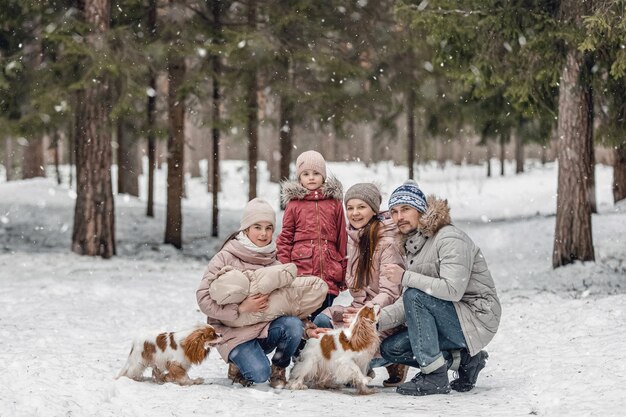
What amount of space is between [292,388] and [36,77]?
35.0 feet

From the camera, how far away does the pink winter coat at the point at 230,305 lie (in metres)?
5.66

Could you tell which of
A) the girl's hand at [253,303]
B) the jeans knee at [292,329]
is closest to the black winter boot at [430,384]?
the jeans knee at [292,329]

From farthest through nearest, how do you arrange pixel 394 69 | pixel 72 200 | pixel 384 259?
pixel 72 200, pixel 394 69, pixel 384 259

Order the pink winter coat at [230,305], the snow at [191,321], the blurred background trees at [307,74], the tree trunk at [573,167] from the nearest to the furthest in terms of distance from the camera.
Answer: the snow at [191,321], the pink winter coat at [230,305], the blurred background trees at [307,74], the tree trunk at [573,167]

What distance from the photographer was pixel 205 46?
13836 mm

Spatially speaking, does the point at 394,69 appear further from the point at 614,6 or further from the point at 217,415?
the point at 217,415

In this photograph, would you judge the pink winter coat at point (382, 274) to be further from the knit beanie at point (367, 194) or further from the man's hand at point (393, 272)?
the knit beanie at point (367, 194)

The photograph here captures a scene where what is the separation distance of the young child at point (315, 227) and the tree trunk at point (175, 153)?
9384 mm

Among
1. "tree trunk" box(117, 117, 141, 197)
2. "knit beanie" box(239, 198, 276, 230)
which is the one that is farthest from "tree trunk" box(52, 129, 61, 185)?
"knit beanie" box(239, 198, 276, 230)

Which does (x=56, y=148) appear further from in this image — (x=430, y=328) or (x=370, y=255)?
(x=430, y=328)

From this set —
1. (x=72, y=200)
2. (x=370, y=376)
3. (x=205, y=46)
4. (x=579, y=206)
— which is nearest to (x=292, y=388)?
(x=370, y=376)

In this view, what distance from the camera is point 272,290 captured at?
5660 mm

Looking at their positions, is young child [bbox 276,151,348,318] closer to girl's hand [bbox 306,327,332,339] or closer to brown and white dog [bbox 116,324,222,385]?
girl's hand [bbox 306,327,332,339]

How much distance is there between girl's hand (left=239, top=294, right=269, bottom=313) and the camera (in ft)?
18.4
